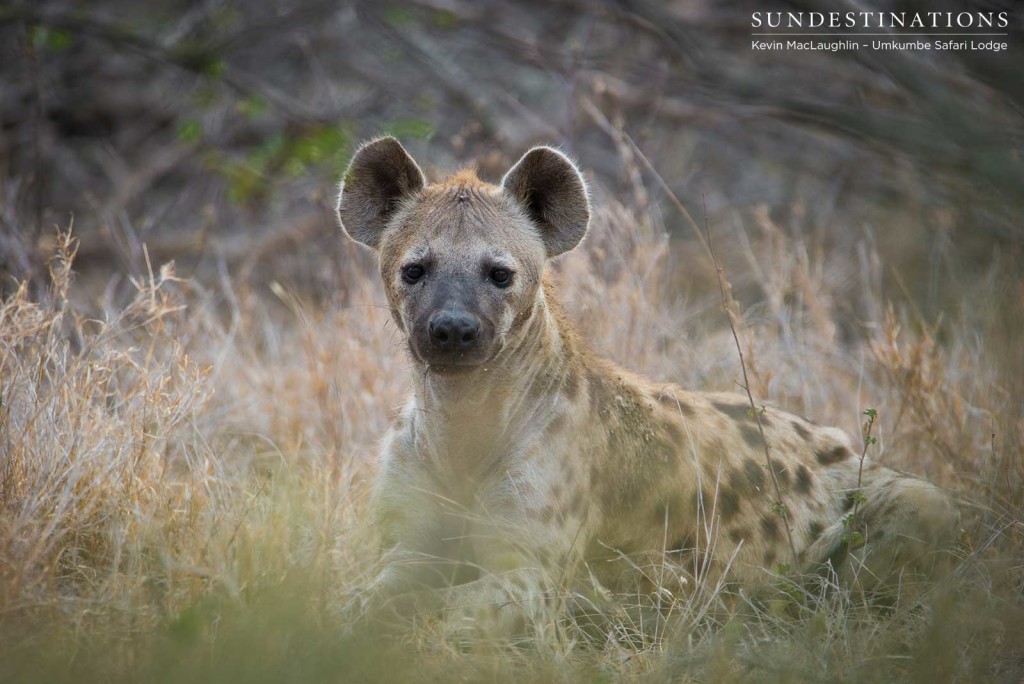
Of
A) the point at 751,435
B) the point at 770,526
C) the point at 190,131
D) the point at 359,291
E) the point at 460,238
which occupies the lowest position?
the point at 770,526

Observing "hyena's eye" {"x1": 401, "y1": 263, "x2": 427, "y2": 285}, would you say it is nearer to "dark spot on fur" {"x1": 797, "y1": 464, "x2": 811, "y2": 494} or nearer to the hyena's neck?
the hyena's neck

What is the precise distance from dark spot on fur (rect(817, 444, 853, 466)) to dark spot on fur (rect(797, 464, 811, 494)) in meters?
0.11

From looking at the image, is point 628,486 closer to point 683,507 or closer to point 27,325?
point 683,507

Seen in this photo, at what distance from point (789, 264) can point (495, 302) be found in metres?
2.37

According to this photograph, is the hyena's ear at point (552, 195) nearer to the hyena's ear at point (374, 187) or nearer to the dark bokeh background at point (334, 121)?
the hyena's ear at point (374, 187)

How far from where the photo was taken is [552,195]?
3.58 metres

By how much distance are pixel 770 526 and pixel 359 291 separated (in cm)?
246

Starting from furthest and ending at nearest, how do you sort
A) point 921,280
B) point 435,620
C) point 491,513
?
point 921,280
point 491,513
point 435,620

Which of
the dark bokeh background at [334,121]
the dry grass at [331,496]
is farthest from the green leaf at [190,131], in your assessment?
the dry grass at [331,496]

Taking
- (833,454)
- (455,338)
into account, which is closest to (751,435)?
(833,454)

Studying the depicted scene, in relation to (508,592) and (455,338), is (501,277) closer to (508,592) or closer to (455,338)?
(455,338)

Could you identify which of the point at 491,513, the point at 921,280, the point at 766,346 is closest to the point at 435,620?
the point at 491,513

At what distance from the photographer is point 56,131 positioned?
319 inches

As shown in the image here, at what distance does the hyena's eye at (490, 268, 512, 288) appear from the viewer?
3.30 metres
